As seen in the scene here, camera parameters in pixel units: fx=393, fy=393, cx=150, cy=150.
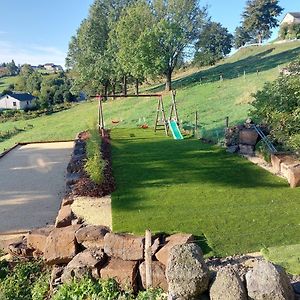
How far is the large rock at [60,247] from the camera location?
667cm

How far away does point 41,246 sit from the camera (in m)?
7.27

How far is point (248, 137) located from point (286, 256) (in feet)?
23.2

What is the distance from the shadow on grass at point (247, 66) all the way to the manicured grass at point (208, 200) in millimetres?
22864

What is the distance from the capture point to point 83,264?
20.4 ft

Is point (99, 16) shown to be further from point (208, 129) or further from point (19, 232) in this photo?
point (19, 232)

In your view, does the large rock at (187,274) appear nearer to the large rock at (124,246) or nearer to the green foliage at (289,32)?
the large rock at (124,246)

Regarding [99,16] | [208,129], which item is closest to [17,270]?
[208,129]

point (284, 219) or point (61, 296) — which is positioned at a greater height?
point (284, 219)

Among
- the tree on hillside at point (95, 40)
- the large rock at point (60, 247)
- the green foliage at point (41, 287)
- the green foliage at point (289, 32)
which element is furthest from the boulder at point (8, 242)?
the green foliage at point (289, 32)

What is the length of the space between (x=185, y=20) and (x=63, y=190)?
88.8 feet

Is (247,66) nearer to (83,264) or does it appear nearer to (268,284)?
(83,264)

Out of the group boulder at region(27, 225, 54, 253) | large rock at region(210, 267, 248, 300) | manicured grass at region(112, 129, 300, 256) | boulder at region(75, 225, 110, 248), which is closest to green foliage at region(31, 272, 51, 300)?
boulder at region(27, 225, 54, 253)

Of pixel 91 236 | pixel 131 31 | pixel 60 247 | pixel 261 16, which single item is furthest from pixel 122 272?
pixel 261 16

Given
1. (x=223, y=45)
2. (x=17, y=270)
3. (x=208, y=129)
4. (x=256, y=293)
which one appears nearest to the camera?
(x=256, y=293)
